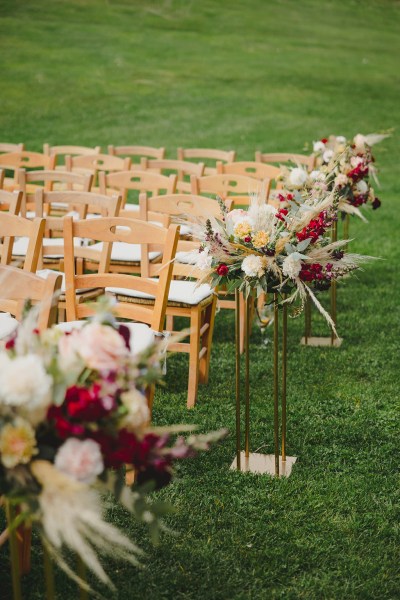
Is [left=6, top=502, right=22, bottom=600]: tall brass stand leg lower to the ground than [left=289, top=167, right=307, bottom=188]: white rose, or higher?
lower

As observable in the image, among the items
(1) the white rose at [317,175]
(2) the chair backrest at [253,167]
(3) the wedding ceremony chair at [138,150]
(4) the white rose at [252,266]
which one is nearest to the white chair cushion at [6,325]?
(4) the white rose at [252,266]

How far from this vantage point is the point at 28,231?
447cm

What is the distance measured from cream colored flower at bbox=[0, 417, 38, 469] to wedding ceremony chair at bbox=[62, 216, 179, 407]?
165cm

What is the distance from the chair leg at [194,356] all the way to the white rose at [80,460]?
2.98m

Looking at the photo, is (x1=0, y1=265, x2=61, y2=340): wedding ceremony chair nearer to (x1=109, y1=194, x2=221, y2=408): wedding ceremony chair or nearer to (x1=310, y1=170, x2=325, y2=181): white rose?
(x1=109, y1=194, x2=221, y2=408): wedding ceremony chair

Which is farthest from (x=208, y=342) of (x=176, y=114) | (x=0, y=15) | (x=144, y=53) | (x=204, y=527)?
(x=0, y=15)

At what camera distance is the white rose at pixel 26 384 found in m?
1.96

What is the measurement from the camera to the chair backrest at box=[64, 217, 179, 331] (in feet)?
13.3

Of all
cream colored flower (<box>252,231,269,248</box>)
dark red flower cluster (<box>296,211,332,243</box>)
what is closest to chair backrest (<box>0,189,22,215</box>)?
cream colored flower (<box>252,231,269,248</box>)

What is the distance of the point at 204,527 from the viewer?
375 centimetres

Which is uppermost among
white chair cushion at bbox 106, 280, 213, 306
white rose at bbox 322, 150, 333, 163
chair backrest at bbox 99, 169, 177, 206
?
white rose at bbox 322, 150, 333, 163

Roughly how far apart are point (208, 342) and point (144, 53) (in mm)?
20835

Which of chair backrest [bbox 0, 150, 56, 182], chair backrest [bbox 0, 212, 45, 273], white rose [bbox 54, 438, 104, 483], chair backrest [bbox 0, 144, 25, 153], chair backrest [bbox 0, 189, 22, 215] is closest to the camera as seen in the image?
white rose [bbox 54, 438, 104, 483]

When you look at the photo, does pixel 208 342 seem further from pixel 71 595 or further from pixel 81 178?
pixel 71 595
